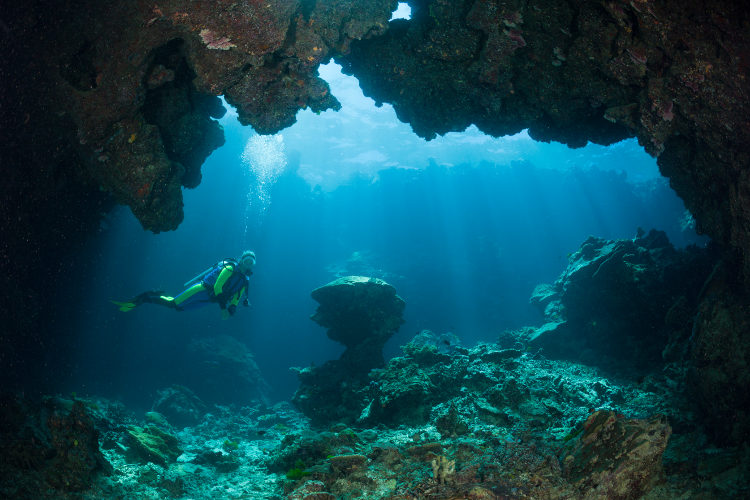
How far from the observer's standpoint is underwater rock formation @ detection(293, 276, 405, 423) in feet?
36.7

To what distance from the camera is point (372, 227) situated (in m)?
47.4

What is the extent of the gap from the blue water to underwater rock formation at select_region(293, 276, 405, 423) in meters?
14.4

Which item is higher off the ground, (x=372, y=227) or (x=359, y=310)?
(x=372, y=227)

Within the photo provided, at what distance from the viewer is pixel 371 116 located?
3756 cm

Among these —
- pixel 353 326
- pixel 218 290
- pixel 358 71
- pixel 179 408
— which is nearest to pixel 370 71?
pixel 358 71

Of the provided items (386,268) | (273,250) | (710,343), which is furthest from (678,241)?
(273,250)

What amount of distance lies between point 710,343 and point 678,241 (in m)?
37.1

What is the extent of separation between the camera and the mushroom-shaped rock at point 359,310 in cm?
1259

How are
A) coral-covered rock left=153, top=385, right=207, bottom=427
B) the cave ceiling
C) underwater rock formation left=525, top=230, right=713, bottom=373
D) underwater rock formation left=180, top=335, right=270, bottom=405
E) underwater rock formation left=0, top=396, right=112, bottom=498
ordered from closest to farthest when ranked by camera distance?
underwater rock formation left=0, top=396, right=112, bottom=498 → the cave ceiling → underwater rock formation left=525, top=230, right=713, bottom=373 → coral-covered rock left=153, top=385, right=207, bottom=427 → underwater rock formation left=180, top=335, right=270, bottom=405

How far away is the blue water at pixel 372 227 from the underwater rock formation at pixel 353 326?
1435 cm

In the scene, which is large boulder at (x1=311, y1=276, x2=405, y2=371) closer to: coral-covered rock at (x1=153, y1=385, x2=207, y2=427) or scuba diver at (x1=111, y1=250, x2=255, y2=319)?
scuba diver at (x1=111, y1=250, x2=255, y2=319)

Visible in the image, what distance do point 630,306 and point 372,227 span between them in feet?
126

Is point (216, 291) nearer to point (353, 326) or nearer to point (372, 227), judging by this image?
point (353, 326)

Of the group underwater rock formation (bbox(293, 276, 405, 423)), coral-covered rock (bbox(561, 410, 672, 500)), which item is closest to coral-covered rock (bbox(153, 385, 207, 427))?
underwater rock formation (bbox(293, 276, 405, 423))
